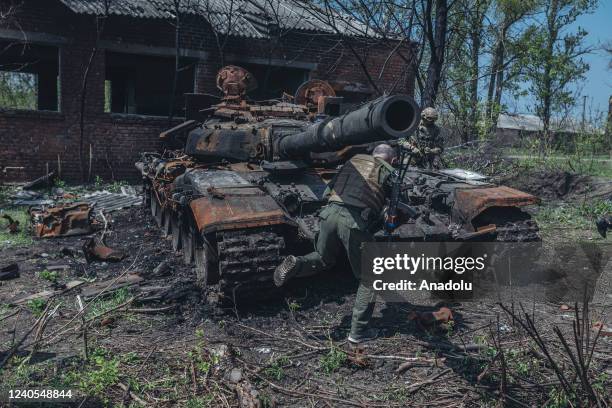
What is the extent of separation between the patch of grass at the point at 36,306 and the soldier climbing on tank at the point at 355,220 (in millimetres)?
2386

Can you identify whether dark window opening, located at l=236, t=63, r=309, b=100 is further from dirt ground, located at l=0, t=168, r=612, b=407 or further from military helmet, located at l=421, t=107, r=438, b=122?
dirt ground, located at l=0, t=168, r=612, b=407

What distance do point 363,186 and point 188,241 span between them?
3129 millimetres

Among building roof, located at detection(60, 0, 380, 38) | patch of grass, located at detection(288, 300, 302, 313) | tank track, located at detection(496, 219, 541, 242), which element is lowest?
patch of grass, located at detection(288, 300, 302, 313)

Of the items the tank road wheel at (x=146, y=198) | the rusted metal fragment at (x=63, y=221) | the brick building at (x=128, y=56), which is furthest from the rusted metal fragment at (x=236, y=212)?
the brick building at (x=128, y=56)

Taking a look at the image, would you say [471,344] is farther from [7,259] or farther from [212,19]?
[212,19]

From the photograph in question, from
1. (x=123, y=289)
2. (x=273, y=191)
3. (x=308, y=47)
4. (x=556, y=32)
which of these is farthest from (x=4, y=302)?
(x=556, y=32)

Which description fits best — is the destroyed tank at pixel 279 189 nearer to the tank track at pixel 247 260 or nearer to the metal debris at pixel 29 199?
the tank track at pixel 247 260

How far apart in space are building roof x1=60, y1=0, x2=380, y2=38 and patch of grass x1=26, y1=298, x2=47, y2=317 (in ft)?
27.1

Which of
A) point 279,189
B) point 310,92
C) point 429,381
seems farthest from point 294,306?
point 310,92

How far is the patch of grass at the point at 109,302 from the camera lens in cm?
546

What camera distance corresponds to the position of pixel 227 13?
1420 centimetres

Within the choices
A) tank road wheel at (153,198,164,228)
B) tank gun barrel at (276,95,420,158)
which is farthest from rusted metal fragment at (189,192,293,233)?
tank road wheel at (153,198,164,228)

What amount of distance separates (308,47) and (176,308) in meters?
11.2

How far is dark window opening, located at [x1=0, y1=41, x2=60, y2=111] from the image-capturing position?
49.4 feet
